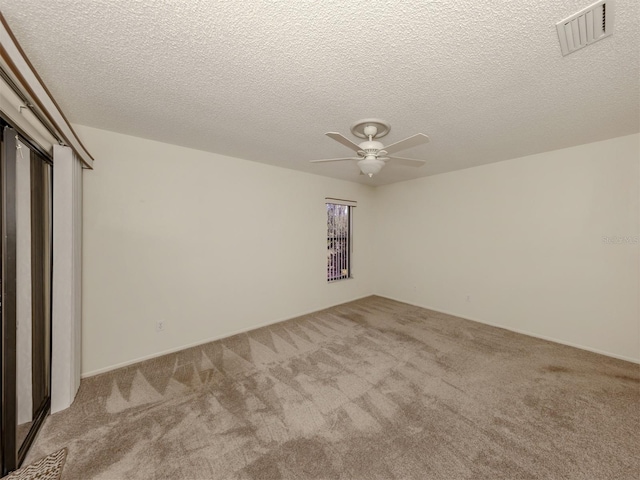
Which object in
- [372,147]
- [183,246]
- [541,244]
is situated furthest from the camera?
[541,244]

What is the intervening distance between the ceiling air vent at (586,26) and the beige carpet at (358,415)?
8.31 ft

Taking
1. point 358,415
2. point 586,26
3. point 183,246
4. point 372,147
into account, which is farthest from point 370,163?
point 183,246

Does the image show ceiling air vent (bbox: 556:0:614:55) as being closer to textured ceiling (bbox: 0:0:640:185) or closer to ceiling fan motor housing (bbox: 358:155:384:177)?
textured ceiling (bbox: 0:0:640:185)

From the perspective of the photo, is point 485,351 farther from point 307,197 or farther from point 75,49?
point 75,49

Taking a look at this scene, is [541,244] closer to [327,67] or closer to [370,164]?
[370,164]

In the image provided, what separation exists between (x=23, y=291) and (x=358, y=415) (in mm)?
2572

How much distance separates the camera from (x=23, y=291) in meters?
1.65

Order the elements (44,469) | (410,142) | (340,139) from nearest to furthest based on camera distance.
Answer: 1. (44,469)
2. (340,139)
3. (410,142)

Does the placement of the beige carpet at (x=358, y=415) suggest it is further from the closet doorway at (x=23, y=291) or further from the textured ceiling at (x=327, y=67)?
the textured ceiling at (x=327, y=67)

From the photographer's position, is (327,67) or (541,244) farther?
(541,244)

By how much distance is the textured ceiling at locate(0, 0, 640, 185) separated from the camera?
1.21m

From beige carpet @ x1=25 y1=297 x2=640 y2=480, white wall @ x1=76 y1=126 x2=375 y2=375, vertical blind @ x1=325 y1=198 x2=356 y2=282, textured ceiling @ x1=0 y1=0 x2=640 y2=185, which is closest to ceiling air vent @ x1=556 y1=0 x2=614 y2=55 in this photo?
textured ceiling @ x1=0 y1=0 x2=640 y2=185

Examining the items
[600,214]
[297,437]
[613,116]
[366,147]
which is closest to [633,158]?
[600,214]

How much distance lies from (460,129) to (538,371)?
8.79 feet
